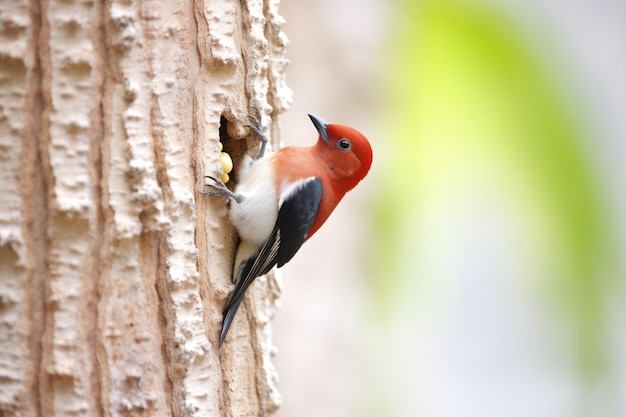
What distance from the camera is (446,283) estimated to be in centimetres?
530

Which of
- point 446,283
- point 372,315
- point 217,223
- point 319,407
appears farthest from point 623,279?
point 217,223

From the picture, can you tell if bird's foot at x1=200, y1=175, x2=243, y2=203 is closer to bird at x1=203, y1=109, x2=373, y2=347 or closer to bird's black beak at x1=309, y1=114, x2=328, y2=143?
bird at x1=203, y1=109, x2=373, y2=347

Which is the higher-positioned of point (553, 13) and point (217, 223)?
point (553, 13)

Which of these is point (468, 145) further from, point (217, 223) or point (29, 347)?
point (29, 347)

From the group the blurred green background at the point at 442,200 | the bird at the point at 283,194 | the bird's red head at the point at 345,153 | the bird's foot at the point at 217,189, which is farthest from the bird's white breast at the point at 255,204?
the blurred green background at the point at 442,200

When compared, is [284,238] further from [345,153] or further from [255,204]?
[345,153]

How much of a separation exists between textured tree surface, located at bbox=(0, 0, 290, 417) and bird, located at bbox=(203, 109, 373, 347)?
11 cm

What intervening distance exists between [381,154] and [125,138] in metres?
2.72

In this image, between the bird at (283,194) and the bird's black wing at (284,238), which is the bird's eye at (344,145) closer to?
the bird at (283,194)

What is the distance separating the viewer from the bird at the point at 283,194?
259 cm

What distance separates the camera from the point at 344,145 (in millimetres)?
3092

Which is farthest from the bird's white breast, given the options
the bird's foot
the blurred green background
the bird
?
the blurred green background

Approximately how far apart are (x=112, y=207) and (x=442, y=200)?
3270 millimetres

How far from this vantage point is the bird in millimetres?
2592
